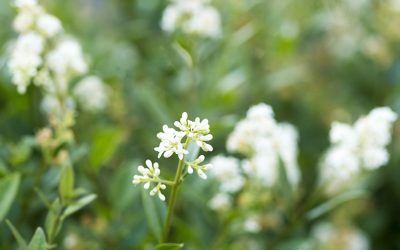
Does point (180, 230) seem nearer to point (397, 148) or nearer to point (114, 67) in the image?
point (114, 67)

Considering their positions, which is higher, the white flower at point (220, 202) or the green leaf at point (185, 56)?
the green leaf at point (185, 56)

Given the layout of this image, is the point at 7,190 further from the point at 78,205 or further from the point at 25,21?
the point at 25,21

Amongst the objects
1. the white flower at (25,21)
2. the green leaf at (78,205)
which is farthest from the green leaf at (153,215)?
the white flower at (25,21)

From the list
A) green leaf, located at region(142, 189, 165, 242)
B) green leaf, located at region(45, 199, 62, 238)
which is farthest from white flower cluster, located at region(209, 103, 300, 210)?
green leaf, located at region(45, 199, 62, 238)

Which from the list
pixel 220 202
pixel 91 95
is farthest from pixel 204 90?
pixel 220 202

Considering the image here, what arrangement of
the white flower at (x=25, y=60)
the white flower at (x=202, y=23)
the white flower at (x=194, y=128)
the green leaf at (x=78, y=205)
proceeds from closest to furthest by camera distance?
the white flower at (x=194, y=128) → the green leaf at (x=78, y=205) → the white flower at (x=25, y=60) → the white flower at (x=202, y=23)

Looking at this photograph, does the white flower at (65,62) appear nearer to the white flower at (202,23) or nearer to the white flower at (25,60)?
the white flower at (25,60)

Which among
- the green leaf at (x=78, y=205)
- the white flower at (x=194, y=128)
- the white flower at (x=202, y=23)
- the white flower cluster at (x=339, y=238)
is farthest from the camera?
the white flower cluster at (x=339, y=238)
